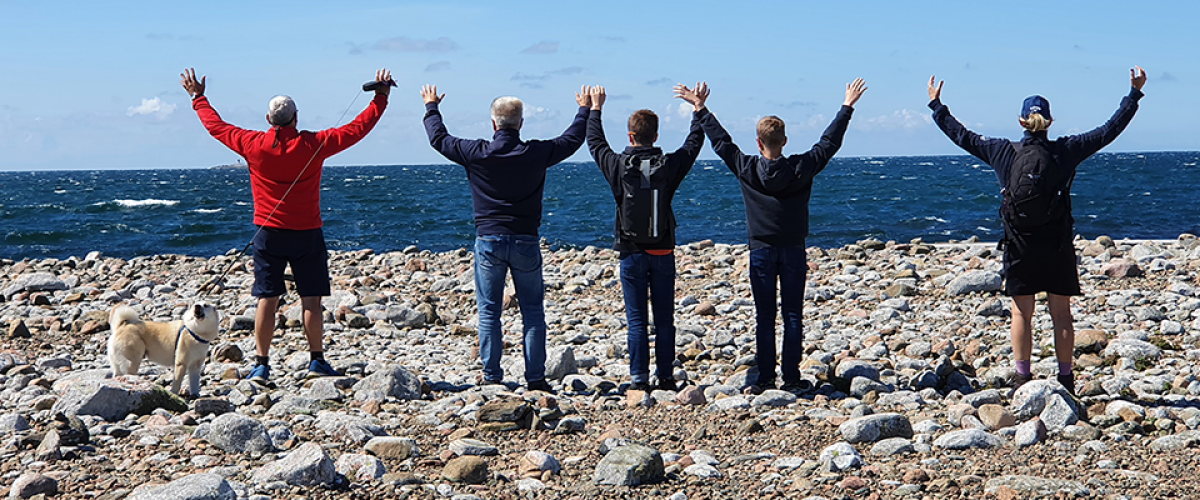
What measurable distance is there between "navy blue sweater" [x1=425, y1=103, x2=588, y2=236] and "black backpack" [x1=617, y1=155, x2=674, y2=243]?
0.40m

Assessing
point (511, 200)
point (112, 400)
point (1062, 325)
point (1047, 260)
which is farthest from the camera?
point (511, 200)

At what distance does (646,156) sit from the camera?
18.5 ft

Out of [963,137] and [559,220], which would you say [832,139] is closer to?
[963,137]

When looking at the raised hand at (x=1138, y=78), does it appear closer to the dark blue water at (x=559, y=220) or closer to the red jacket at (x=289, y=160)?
the red jacket at (x=289, y=160)

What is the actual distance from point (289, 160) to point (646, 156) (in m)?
2.06

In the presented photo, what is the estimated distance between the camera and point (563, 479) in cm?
429

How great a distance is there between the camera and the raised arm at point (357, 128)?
585 cm

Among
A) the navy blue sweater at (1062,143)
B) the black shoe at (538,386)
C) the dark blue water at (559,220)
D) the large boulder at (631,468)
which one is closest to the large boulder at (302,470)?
the large boulder at (631,468)

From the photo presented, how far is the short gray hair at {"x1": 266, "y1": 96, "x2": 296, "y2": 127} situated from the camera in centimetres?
581

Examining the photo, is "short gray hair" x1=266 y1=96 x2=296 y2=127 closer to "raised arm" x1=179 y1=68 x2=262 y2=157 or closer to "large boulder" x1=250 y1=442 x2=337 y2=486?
"raised arm" x1=179 y1=68 x2=262 y2=157

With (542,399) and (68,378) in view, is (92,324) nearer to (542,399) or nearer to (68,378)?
(68,378)

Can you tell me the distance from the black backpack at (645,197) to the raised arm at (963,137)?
5.21ft

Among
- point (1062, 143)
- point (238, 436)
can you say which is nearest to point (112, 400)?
point (238, 436)

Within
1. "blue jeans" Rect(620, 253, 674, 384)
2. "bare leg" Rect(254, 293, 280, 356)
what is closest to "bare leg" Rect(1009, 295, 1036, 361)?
"blue jeans" Rect(620, 253, 674, 384)
